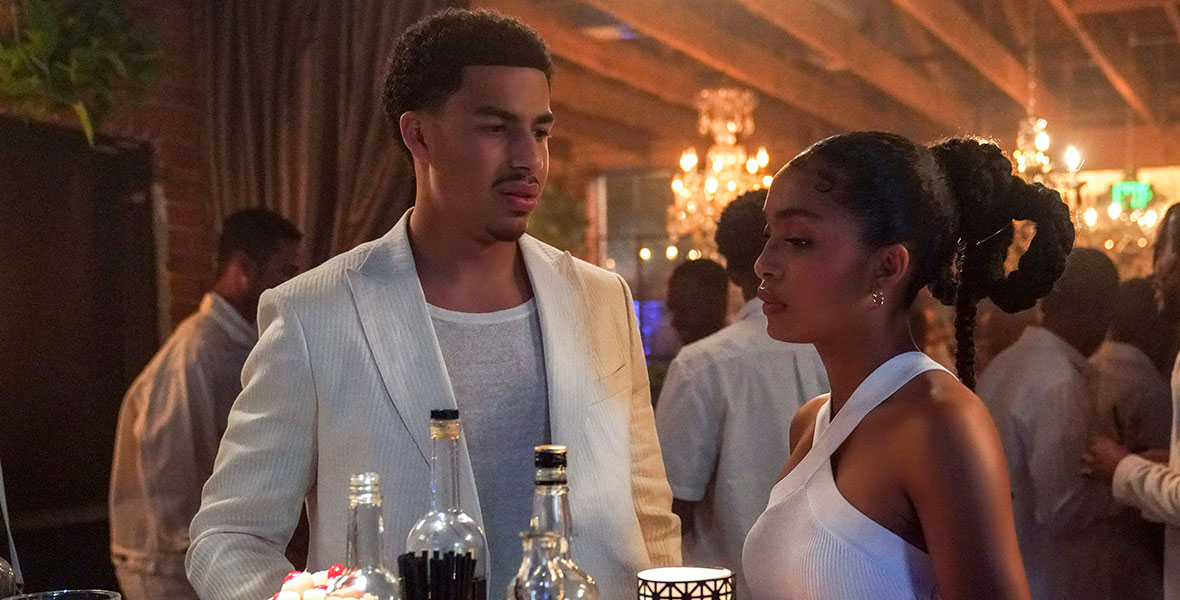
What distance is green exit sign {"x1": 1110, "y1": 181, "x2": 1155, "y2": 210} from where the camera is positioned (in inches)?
177

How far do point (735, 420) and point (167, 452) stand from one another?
74.5 inches

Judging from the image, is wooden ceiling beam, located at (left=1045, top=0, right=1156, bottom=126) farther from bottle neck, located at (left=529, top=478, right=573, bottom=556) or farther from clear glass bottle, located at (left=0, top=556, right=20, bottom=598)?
clear glass bottle, located at (left=0, top=556, right=20, bottom=598)

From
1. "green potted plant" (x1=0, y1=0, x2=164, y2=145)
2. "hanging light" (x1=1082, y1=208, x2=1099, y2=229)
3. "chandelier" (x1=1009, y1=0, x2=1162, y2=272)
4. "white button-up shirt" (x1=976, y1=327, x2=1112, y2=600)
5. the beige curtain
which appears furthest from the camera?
"hanging light" (x1=1082, y1=208, x2=1099, y2=229)

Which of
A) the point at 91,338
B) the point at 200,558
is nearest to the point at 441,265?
the point at 200,558

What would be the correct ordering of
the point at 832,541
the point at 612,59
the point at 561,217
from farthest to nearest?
the point at 561,217 < the point at 612,59 < the point at 832,541

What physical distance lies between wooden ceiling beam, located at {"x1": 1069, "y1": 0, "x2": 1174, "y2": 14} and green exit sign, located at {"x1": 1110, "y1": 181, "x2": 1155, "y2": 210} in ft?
2.37

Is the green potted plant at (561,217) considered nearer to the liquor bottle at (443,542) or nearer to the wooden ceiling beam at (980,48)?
the wooden ceiling beam at (980,48)

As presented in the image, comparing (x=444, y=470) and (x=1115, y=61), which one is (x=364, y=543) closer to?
(x=444, y=470)

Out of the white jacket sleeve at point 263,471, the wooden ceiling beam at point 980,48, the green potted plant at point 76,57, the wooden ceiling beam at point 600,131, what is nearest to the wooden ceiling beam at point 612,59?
the wooden ceiling beam at point 600,131

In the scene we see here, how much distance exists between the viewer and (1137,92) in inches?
A: 179

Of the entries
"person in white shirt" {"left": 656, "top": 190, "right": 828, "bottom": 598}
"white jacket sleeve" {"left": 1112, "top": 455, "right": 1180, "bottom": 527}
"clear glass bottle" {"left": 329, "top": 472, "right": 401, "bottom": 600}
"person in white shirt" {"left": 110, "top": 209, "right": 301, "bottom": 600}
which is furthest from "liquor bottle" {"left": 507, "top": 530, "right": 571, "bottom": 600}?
"person in white shirt" {"left": 110, "top": 209, "right": 301, "bottom": 600}

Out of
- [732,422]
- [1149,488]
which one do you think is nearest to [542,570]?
[732,422]

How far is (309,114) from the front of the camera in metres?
3.92

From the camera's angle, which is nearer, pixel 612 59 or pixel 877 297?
pixel 877 297
